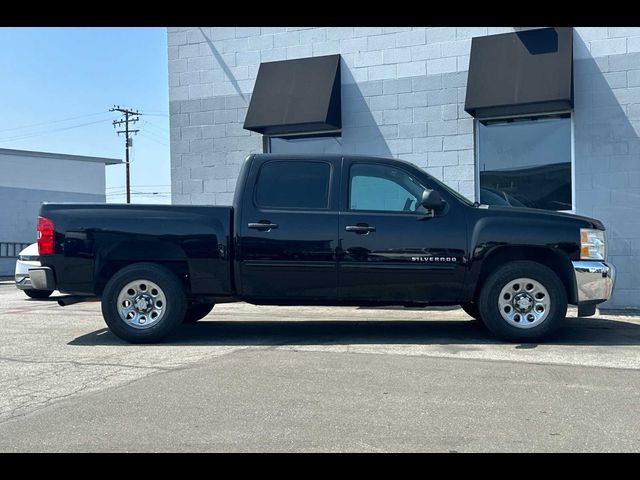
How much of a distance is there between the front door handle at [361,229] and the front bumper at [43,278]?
3.36m

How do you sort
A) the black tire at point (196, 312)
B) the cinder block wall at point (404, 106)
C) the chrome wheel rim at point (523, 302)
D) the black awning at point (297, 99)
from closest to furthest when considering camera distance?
the chrome wheel rim at point (523, 302) < the black tire at point (196, 312) < the cinder block wall at point (404, 106) < the black awning at point (297, 99)

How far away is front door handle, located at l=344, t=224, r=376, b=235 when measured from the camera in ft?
23.2

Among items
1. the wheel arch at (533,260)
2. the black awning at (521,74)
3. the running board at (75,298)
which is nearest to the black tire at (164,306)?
the running board at (75,298)

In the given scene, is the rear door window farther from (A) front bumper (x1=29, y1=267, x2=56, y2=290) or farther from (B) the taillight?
(A) front bumper (x1=29, y1=267, x2=56, y2=290)

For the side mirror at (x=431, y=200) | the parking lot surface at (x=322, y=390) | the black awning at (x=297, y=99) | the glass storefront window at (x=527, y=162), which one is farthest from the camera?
the black awning at (x=297, y=99)

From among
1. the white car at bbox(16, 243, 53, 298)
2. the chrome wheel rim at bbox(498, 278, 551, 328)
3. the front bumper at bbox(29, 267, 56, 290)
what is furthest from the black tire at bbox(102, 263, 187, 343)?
the white car at bbox(16, 243, 53, 298)

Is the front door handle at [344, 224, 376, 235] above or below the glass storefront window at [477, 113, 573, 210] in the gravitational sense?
below

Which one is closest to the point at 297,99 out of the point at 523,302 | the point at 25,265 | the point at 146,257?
the point at 146,257

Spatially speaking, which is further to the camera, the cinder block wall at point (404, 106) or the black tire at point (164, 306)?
the cinder block wall at point (404, 106)

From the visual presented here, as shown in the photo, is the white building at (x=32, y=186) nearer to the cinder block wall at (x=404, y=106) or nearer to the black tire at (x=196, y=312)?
the cinder block wall at (x=404, y=106)

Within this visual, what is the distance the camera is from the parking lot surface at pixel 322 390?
13.1 ft

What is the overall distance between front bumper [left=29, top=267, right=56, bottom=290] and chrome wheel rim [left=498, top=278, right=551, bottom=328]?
16.4 ft

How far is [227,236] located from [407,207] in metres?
2.06

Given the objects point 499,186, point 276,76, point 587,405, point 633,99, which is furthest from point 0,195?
point 587,405
